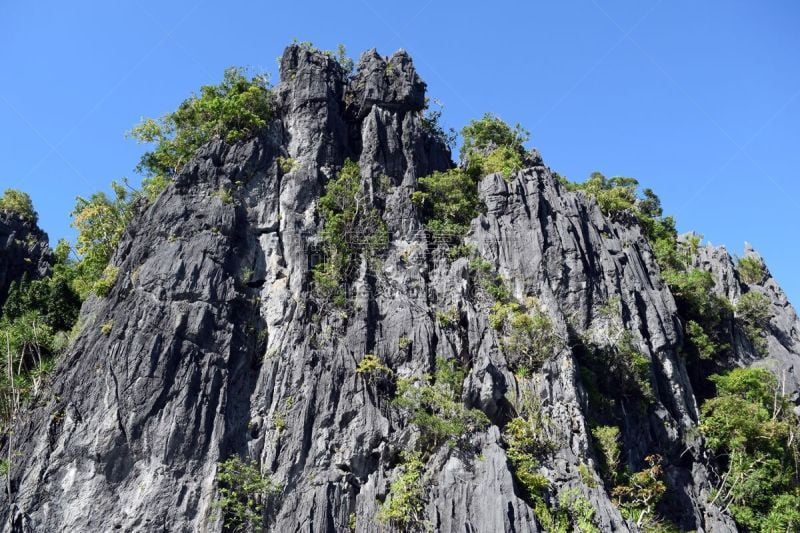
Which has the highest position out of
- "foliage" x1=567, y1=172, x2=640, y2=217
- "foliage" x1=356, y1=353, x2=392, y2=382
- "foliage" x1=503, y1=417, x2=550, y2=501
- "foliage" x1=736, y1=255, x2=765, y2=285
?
"foliage" x1=567, y1=172, x2=640, y2=217

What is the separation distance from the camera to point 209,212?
95.3 ft

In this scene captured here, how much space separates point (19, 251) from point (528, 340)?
25.4 meters

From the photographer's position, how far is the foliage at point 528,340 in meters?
26.8

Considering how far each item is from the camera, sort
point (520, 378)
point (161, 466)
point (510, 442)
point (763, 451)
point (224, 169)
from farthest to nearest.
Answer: point (224, 169) < point (763, 451) < point (520, 378) < point (510, 442) < point (161, 466)

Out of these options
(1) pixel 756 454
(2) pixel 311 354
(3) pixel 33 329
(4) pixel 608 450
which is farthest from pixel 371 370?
(1) pixel 756 454

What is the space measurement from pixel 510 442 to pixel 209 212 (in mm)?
15431

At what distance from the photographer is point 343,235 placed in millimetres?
30719

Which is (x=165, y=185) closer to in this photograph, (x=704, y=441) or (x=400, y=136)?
(x=400, y=136)

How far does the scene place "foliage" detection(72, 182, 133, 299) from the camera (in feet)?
102

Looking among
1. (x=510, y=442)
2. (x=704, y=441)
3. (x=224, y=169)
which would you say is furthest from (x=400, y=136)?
(x=704, y=441)

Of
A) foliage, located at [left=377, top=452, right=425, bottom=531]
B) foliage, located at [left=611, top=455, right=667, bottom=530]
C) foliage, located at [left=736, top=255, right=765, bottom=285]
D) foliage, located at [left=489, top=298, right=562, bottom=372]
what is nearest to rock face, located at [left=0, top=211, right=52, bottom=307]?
foliage, located at [left=377, top=452, right=425, bottom=531]

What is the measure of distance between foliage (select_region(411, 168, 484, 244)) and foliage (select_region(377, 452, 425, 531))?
39.1 ft

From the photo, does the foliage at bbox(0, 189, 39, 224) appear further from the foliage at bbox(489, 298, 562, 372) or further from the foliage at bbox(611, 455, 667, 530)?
the foliage at bbox(611, 455, 667, 530)

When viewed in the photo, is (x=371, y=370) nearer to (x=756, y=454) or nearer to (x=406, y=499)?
(x=406, y=499)
